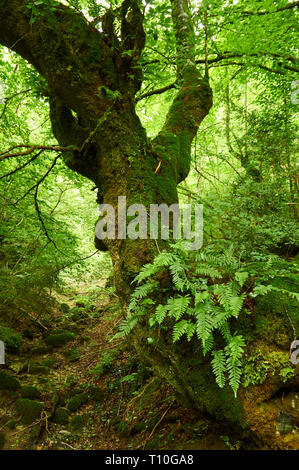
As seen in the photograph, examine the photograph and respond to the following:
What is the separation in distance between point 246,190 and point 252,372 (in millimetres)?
5026

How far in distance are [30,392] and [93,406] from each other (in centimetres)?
143

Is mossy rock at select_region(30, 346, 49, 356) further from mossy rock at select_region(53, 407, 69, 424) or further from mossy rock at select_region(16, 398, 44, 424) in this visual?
mossy rock at select_region(53, 407, 69, 424)

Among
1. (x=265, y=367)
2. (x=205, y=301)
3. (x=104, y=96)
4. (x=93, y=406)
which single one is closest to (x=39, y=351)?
(x=93, y=406)

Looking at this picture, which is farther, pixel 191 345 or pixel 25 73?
pixel 25 73

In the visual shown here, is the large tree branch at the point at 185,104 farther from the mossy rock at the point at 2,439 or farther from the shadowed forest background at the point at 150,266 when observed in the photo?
the mossy rock at the point at 2,439

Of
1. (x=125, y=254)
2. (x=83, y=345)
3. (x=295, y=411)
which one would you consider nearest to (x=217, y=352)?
(x=295, y=411)

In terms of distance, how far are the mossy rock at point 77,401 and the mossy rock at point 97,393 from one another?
0.14 m

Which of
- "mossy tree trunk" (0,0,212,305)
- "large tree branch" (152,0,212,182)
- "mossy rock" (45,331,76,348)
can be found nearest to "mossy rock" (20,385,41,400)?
"mossy rock" (45,331,76,348)

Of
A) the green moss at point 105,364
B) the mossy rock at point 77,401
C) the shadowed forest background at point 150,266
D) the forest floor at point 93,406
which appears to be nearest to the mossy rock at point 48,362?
the forest floor at point 93,406

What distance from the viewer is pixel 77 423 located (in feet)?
14.1

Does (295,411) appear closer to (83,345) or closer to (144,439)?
(144,439)

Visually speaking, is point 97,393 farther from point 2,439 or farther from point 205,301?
point 205,301

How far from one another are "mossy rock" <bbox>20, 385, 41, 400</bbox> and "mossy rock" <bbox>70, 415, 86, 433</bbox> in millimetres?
1159

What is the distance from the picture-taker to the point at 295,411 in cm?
214
